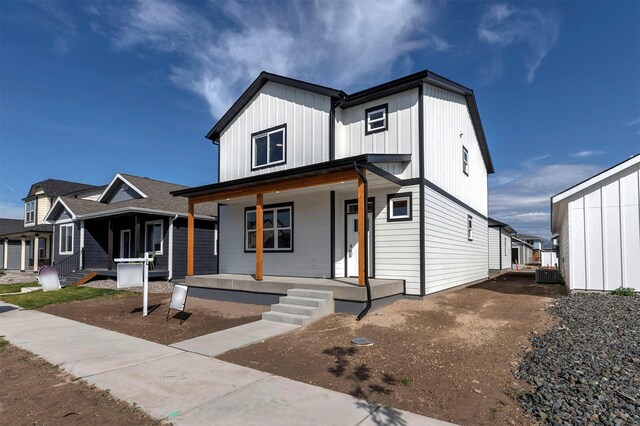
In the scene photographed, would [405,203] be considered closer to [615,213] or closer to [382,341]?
[382,341]

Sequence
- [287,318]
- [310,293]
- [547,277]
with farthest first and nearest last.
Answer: [547,277]
[310,293]
[287,318]

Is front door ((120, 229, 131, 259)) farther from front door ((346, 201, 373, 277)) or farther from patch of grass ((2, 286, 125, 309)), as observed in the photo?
front door ((346, 201, 373, 277))

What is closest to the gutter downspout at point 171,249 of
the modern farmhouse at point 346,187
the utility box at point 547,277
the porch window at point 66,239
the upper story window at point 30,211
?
the modern farmhouse at point 346,187

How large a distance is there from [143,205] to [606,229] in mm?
17766

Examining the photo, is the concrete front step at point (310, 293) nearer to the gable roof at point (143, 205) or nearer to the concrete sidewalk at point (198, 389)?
the concrete sidewalk at point (198, 389)

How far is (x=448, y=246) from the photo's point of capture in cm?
1246

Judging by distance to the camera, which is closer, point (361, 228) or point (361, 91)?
point (361, 228)

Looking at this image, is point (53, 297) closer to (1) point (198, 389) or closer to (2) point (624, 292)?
(1) point (198, 389)

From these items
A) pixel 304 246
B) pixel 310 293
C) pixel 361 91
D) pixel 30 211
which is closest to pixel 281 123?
pixel 361 91

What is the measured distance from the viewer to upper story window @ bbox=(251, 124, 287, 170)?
43.2 ft

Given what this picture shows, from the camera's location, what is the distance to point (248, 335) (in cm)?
712

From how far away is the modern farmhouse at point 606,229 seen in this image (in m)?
10.1

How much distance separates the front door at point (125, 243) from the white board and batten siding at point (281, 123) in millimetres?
8537

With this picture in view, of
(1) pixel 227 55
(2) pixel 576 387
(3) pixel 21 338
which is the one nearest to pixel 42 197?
(1) pixel 227 55
